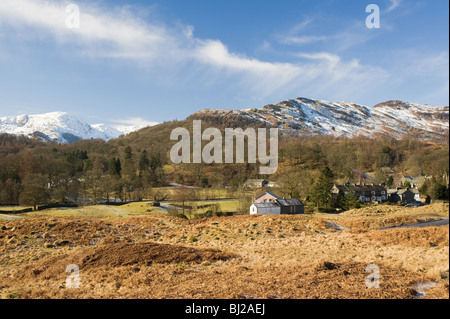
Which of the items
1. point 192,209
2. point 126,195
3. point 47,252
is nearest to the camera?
point 47,252

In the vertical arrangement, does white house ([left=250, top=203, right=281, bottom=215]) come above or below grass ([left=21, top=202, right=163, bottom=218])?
above

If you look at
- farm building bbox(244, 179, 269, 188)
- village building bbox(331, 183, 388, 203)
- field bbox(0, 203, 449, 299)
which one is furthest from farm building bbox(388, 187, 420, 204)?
field bbox(0, 203, 449, 299)

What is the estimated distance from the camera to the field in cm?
926

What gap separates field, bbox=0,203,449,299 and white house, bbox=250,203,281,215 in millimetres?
17344

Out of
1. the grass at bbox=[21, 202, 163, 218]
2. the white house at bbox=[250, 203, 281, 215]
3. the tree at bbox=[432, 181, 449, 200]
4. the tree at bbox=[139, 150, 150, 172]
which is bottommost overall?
the grass at bbox=[21, 202, 163, 218]

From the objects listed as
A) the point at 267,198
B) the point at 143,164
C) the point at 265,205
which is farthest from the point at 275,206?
the point at 143,164

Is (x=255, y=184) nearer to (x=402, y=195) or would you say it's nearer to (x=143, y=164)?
(x=402, y=195)

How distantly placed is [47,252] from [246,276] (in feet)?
55.0

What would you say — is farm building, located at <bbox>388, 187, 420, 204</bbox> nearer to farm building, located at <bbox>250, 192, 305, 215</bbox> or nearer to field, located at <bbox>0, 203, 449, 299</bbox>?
farm building, located at <bbox>250, 192, 305, 215</bbox>

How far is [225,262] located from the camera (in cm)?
1586

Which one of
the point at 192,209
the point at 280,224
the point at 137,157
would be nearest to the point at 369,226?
the point at 280,224
